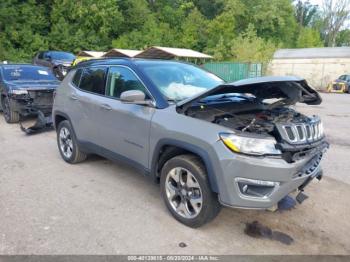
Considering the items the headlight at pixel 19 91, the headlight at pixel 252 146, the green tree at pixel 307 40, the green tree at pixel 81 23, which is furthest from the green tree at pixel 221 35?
the headlight at pixel 252 146

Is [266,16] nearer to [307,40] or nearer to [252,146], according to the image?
[307,40]

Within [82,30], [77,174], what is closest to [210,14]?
[82,30]

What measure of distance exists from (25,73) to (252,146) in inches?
344

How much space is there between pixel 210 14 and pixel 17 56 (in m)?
30.6

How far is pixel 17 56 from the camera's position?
27.6 m

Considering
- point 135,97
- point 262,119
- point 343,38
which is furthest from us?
point 343,38

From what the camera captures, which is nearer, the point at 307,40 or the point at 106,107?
the point at 106,107

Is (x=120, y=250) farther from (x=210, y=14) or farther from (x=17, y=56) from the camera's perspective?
(x=210, y=14)

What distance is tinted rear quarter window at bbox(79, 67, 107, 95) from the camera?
15.2ft

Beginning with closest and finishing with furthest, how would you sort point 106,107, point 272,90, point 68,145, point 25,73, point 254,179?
point 254,179 < point 272,90 < point 106,107 < point 68,145 < point 25,73

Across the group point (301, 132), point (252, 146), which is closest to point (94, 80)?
point (252, 146)

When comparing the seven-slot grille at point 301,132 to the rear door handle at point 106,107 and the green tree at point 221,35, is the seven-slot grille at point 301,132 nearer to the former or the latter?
the rear door handle at point 106,107

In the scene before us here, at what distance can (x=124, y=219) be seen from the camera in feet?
11.9

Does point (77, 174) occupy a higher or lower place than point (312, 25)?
lower
